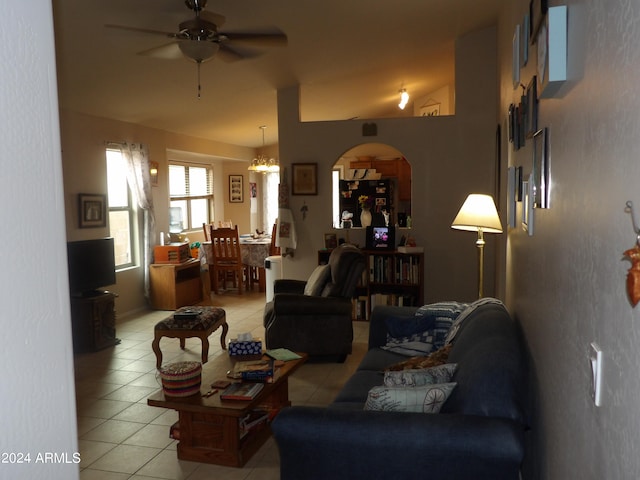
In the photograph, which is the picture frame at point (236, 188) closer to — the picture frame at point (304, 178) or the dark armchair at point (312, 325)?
the picture frame at point (304, 178)

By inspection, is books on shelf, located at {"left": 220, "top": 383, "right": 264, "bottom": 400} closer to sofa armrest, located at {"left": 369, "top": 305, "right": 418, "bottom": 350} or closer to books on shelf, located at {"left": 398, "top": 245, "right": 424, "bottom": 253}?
sofa armrest, located at {"left": 369, "top": 305, "right": 418, "bottom": 350}

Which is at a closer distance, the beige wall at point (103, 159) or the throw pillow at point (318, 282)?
the throw pillow at point (318, 282)

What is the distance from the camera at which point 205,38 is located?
3.22 m

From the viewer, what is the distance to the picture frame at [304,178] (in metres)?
6.32

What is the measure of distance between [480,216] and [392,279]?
2448 millimetres

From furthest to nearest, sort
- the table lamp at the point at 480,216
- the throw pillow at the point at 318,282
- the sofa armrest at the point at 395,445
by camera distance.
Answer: the throw pillow at the point at 318,282
the table lamp at the point at 480,216
the sofa armrest at the point at 395,445

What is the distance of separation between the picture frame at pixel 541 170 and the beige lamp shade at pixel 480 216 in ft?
5.50

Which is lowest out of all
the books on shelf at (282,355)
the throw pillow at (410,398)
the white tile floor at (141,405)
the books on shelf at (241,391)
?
the white tile floor at (141,405)

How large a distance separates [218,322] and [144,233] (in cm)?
257

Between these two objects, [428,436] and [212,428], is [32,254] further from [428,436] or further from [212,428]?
[212,428]

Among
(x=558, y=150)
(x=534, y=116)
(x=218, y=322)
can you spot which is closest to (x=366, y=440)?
(x=558, y=150)

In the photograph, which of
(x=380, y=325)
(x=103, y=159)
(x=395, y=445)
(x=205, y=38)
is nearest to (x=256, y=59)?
(x=205, y=38)

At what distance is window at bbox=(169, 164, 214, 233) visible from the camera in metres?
8.75

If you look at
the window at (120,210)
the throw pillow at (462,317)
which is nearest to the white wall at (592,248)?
the throw pillow at (462,317)
